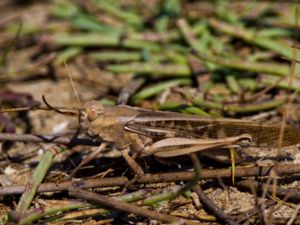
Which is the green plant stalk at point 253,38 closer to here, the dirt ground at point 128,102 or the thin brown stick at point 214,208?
the dirt ground at point 128,102

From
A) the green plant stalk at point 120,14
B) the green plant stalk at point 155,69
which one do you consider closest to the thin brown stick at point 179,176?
the green plant stalk at point 155,69

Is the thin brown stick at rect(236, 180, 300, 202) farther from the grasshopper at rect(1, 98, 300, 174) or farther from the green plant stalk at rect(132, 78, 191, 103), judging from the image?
the green plant stalk at rect(132, 78, 191, 103)

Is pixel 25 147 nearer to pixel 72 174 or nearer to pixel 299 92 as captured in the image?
pixel 72 174

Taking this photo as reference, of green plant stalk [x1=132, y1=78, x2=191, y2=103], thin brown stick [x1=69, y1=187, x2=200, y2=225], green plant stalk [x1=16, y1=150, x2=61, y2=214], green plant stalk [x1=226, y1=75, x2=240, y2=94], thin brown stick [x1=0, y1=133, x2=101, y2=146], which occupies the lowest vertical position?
green plant stalk [x1=16, y1=150, x2=61, y2=214]

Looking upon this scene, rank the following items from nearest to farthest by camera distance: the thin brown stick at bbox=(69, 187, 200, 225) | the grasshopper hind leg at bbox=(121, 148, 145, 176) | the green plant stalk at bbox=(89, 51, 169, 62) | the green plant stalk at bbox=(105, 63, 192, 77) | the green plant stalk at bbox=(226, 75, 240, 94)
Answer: the thin brown stick at bbox=(69, 187, 200, 225) → the grasshopper hind leg at bbox=(121, 148, 145, 176) → the green plant stalk at bbox=(226, 75, 240, 94) → the green plant stalk at bbox=(105, 63, 192, 77) → the green plant stalk at bbox=(89, 51, 169, 62)

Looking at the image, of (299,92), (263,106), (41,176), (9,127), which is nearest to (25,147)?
(9,127)

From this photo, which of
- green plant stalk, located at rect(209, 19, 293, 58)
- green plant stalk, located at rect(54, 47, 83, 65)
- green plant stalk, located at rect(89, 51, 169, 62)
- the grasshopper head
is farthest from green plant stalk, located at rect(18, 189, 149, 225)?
green plant stalk, located at rect(54, 47, 83, 65)
